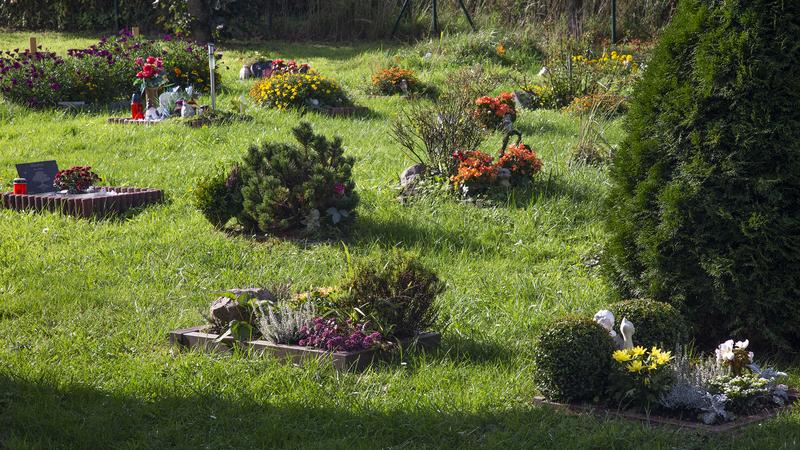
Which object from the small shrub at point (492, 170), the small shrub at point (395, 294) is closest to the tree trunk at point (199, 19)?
the small shrub at point (492, 170)

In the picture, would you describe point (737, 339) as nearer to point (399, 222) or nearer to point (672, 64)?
point (672, 64)

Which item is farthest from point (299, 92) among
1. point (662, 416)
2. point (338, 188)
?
point (662, 416)

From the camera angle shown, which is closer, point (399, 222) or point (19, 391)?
point (19, 391)

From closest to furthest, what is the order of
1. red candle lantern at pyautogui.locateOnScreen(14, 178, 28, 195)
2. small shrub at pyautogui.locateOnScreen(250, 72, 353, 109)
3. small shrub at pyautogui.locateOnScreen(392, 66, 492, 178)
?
1. red candle lantern at pyautogui.locateOnScreen(14, 178, 28, 195)
2. small shrub at pyautogui.locateOnScreen(392, 66, 492, 178)
3. small shrub at pyautogui.locateOnScreen(250, 72, 353, 109)

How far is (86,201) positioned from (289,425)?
496cm

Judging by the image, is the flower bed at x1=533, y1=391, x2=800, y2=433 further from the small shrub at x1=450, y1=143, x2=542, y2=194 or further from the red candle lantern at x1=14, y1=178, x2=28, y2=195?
the red candle lantern at x1=14, y1=178, x2=28, y2=195

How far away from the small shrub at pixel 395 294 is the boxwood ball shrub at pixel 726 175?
1.21m

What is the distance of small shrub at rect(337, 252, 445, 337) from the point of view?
17.7ft

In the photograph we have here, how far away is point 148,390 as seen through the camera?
15.9 feet

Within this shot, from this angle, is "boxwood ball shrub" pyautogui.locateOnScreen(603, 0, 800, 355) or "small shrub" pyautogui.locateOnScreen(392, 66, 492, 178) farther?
"small shrub" pyautogui.locateOnScreen(392, 66, 492, 178)

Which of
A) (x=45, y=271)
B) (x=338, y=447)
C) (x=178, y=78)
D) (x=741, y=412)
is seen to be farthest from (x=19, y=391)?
(x=178, y=78)

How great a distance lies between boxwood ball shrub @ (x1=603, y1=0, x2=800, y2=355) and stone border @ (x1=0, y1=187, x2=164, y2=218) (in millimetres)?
5065

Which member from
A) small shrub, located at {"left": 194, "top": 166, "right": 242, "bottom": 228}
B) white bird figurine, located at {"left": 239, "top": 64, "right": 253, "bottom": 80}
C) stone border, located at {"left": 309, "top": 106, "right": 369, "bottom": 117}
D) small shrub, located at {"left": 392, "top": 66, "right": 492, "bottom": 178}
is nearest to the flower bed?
A: small shrub, located at {"left": 194, "top": 166, "right": 242, "bottom": 228}

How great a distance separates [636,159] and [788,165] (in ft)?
2.65
